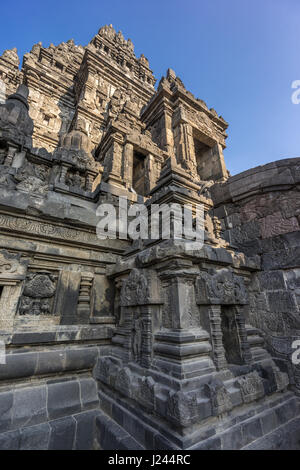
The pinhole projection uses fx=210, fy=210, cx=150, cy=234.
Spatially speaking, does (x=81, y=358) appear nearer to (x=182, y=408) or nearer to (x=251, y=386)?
(x=182, y=408)

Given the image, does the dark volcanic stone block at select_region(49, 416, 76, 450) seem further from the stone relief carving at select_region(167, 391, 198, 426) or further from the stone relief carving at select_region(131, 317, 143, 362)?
the stone relief carving at select_region(167, 391, 198, 426)

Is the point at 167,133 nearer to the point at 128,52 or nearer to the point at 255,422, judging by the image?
the point at 255,422

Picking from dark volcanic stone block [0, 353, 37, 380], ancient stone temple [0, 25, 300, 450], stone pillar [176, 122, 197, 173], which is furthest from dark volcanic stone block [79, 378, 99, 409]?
stone pillar [176, 122, 197, 173]

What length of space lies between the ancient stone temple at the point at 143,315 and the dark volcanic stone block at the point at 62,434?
0.6 inches

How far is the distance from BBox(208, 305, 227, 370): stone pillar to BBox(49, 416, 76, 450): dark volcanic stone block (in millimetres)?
2447

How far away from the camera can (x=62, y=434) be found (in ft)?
10.2

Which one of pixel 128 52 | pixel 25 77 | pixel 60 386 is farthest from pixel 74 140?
pixel 128 52

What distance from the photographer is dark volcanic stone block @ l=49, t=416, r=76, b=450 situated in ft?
9.96

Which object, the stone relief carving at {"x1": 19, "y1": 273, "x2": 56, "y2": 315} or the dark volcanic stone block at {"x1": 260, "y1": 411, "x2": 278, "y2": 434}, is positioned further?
the stone relief carving at {"x1": 19, "y1": 273, "x2": 56, "y2": 315}

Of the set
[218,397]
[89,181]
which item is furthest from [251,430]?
[89,181]

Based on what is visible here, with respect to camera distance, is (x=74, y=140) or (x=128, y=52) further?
(x=128, y=52)

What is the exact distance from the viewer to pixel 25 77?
18922 millimetres

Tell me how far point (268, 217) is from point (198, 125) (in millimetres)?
13114

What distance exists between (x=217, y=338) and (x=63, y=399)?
271 cm
